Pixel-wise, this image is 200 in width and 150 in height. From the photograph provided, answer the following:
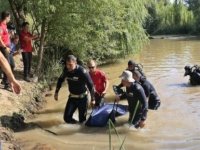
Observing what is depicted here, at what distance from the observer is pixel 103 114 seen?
10.3m

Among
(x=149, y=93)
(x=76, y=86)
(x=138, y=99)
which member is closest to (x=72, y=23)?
(x=149, y=93)

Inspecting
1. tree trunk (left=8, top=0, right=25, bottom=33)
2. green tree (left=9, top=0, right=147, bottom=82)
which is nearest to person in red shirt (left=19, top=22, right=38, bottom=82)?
green tree (left=9, top=0, right=147, bottom=82)

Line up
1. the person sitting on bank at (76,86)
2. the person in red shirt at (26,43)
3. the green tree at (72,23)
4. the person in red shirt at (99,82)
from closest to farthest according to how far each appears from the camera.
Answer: the person sitting on bank at (76,86), the person in red shirt at (99,82), the person in red shirt at (26,43), the green tree at (72,23)

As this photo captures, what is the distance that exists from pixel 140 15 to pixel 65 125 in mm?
13150

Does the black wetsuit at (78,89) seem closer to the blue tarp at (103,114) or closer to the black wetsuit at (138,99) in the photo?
the blue tarp at (103,114)

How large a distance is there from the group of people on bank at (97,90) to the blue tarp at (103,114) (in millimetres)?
251

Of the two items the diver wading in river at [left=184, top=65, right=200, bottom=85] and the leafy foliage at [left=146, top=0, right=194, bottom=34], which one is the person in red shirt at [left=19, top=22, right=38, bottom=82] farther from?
the leafy foliage at [left=146, top=0, right=194, bottom=34]

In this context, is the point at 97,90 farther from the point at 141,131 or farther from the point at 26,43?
the point at 26,43

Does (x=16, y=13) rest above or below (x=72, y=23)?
above

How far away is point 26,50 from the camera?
45.8 feet

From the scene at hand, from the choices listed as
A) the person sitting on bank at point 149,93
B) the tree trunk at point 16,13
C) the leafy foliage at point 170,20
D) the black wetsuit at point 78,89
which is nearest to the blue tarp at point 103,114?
the black wetsuit at point 78,89

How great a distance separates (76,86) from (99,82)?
137 cm

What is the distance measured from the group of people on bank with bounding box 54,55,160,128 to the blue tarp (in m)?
0.25

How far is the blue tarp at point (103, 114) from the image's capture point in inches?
400
